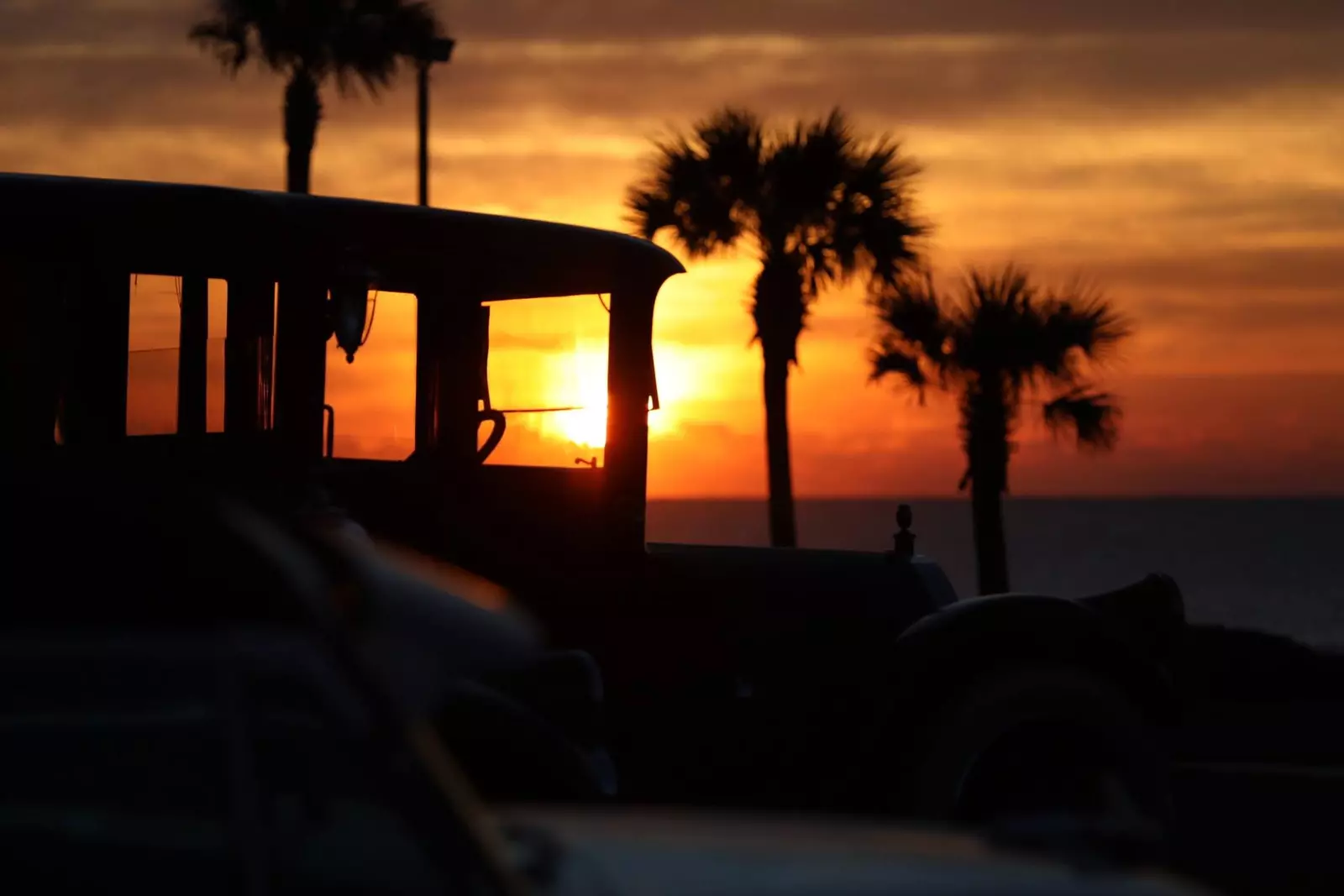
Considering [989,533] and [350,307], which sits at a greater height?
[350,307]

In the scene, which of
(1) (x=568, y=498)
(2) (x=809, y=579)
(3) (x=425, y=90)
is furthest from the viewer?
(3) (x=425, y=90)

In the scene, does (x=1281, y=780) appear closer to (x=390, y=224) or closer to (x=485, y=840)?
(x=390, y=224)

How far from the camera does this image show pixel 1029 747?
6156 mm

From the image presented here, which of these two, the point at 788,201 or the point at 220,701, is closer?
the point at 220,701

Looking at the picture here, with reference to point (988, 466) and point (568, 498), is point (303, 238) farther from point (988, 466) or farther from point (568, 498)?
point (988, 466)

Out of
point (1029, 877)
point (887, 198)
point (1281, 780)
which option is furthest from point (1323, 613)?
point (1029, 877)

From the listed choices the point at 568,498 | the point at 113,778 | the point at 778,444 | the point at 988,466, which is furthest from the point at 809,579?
the point at 988,466

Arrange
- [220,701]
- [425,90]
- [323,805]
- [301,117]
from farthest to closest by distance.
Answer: [301,117] → [425,90] → [323,805] → [220,701]

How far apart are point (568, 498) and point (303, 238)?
1301mm

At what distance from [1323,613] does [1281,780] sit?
207ft

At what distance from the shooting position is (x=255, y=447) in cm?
591

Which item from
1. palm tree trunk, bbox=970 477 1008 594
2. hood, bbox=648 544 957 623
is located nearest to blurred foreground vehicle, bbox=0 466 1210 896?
hood, bbox=648 544 957 623

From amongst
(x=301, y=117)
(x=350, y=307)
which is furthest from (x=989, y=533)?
(x=350, y=307)

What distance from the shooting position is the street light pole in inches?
796
